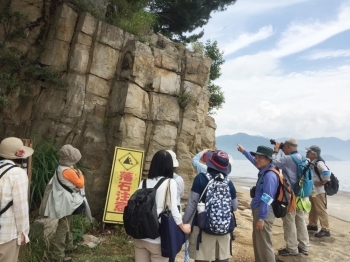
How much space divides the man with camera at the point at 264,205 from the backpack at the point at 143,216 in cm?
192

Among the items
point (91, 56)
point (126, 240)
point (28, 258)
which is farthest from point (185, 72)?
point (28, 258)

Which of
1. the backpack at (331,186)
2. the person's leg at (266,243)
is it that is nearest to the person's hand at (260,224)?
the person's leg at (266,243)

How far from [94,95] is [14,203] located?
4.69m

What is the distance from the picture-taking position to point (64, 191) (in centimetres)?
476

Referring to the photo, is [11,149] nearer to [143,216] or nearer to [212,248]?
[143,216]

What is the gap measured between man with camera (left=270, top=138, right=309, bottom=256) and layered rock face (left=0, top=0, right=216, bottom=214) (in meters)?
3.01

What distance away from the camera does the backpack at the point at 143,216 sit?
3312mm

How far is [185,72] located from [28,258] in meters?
5.90

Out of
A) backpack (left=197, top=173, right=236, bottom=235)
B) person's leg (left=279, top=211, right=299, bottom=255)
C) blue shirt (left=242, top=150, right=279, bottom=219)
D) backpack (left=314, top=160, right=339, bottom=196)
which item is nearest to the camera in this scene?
backpack (left=197, top=173, right=236, bottom=235)

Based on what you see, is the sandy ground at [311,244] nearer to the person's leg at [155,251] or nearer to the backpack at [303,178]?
the backpack at [303,178]

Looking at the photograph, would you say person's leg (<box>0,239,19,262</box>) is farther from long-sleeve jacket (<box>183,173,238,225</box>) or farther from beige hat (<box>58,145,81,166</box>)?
long-sleeve jacket (<box>183,173,238,225</box>)

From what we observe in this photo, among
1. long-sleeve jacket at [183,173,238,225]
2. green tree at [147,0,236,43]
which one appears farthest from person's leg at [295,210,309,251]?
green tree at [147,0,236,43]

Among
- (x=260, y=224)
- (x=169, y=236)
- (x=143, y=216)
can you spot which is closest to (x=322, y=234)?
(x=260, y=224)

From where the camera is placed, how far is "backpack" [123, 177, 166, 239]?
3.31 meters
